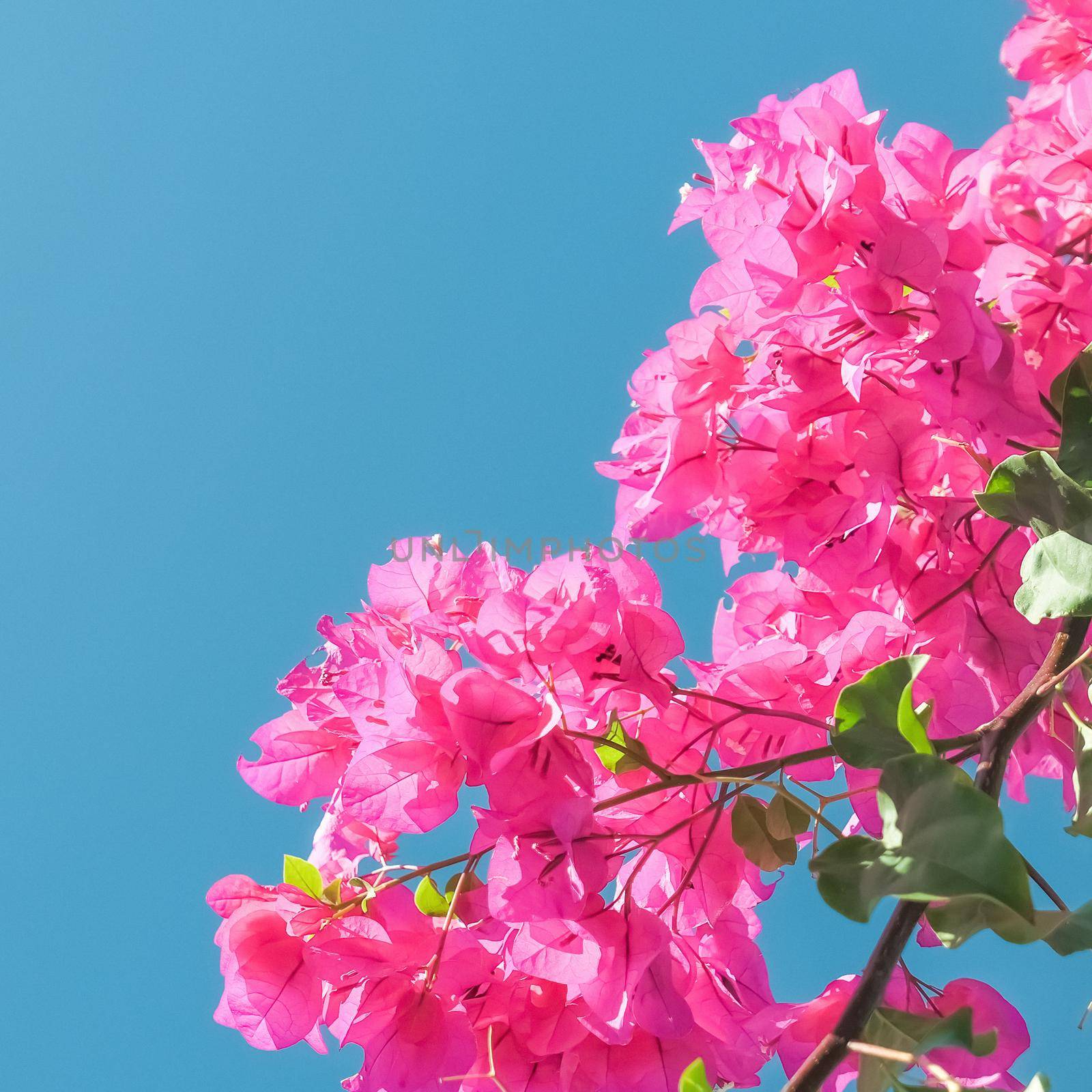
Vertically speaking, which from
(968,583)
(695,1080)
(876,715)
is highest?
(968,583)

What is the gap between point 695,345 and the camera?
585 mm

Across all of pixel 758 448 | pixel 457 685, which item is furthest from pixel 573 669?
pixel 758 448

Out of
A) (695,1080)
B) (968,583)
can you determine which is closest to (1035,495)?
(968,583)

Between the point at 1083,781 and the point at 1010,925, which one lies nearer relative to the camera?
the point at 1010,925

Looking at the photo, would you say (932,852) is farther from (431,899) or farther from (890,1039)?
(431,899)

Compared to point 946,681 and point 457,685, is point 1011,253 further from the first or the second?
point 457,685

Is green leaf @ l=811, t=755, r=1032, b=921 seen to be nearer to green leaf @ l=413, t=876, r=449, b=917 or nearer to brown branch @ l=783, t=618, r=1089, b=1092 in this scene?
brown branch @ l=783, t=618, r=1089, b=1092

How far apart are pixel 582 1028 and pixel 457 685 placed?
0.18 meters

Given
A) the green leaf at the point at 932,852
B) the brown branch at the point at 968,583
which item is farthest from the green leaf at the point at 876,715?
the brown branch at the point at 968,583

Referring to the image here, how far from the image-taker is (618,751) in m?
0.51

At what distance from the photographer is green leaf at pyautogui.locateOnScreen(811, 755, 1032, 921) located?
1.17ft

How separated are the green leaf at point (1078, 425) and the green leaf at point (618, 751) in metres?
0.21

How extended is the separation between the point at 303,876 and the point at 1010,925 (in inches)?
11.8

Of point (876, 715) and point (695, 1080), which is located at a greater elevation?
point (876, 715)
